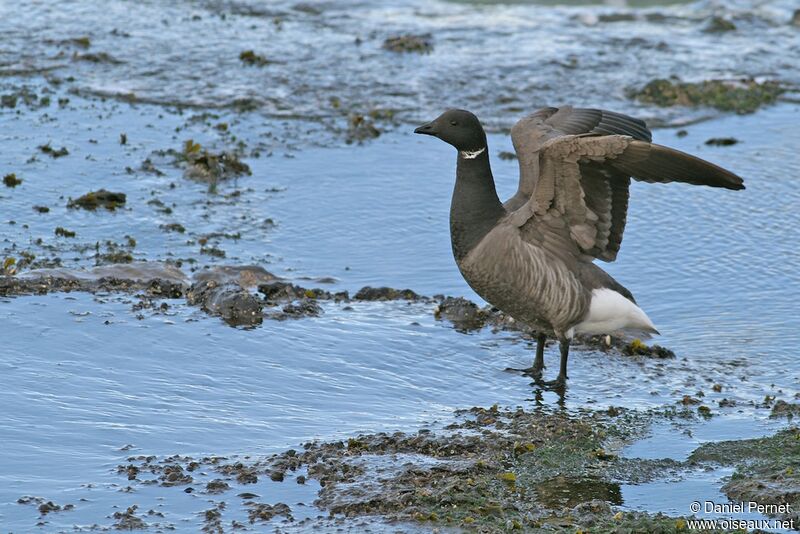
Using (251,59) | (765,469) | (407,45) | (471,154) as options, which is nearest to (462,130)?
(471,154)

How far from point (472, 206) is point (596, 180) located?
82cm

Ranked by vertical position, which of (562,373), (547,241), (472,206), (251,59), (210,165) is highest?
(251,59)

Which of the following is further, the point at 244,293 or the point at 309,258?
the point at 309,258

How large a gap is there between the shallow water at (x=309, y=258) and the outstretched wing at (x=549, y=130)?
1.08m

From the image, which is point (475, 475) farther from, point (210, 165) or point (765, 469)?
point (210, 165)

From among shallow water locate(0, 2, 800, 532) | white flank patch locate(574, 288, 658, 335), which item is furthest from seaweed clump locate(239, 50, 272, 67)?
white flank patch locate(574, 288, 658, 335)

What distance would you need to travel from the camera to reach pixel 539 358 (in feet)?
26.5

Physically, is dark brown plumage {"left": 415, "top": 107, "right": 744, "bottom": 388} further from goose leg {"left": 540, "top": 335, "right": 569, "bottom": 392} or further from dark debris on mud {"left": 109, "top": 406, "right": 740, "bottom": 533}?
dark debris on mud {"left": 109, "top": 406, "right": 740, "bottom": 533}

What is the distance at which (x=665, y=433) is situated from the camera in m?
6.97

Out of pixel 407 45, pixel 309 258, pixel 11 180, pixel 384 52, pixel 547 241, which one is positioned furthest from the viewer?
pixel 407 45

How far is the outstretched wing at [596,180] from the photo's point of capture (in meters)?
7.19

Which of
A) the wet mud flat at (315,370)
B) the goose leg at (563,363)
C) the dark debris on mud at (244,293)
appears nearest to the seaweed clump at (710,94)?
the wet mud flat at (315,370)

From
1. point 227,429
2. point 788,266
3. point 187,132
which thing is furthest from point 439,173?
point 227,429

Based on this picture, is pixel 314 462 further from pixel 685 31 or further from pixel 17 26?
pixel 685 31
